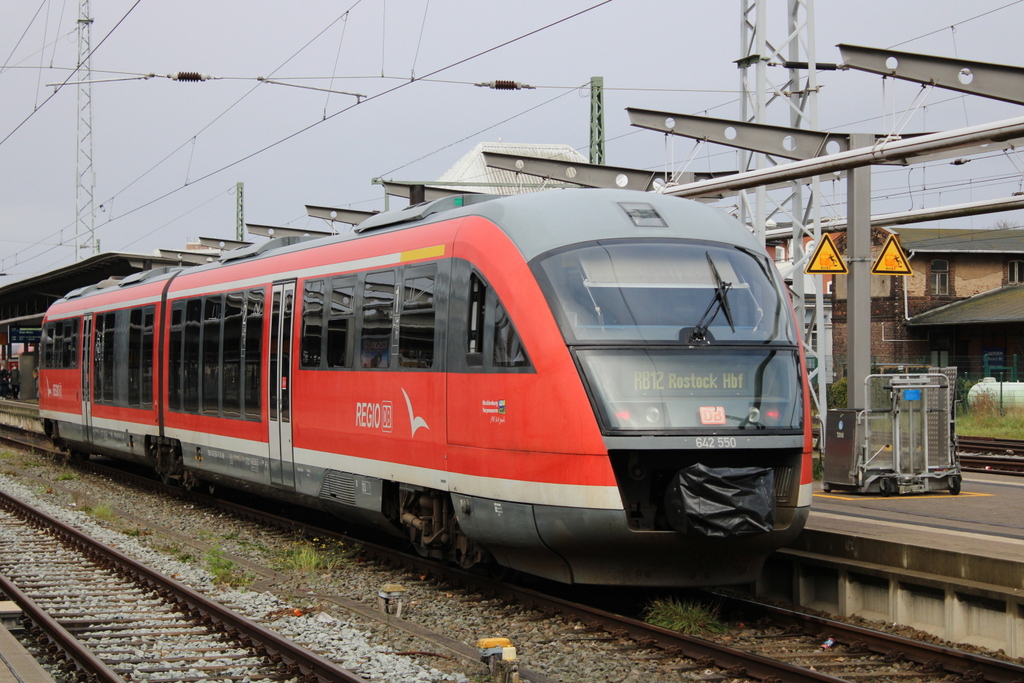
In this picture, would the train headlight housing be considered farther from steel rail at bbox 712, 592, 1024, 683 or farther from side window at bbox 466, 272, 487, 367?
steel rail at bbox 712, 592, 1024, 683

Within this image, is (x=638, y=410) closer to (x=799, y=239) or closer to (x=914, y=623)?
(x=914, y=623)

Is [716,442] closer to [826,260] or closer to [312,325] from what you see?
[312,325]

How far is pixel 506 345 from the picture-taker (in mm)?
8055

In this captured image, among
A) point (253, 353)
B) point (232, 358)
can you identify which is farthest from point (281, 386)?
point (232, 358)

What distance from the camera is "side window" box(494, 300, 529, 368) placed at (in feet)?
25.9

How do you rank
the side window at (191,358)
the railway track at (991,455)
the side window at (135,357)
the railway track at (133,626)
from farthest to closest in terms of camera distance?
1. the railway track at (991,455)
2. the side window at (135,357)
3. the side window at (191,358)
4. the railway track at (133,626)

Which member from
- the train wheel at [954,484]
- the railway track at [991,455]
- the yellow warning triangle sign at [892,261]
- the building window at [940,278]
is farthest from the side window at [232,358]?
the building window at [940,278]

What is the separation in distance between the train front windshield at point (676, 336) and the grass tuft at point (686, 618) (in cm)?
142

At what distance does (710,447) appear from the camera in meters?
7.48

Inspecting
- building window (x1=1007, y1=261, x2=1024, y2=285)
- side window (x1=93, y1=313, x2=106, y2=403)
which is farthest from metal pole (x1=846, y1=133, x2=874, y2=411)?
building window (x1=1007, y1=261, x2=1024, y2=285)

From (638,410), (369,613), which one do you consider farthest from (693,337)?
(369,613)

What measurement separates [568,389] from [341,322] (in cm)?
381

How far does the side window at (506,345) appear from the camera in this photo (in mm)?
7903

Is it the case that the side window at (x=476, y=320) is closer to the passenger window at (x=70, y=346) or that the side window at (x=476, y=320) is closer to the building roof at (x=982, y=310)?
the passenger window at (x=70, y=346)
